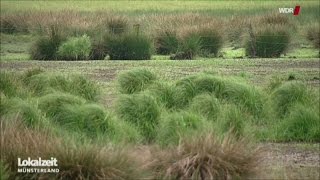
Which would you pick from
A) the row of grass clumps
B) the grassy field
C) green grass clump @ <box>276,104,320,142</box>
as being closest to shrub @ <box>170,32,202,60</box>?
the grassy field

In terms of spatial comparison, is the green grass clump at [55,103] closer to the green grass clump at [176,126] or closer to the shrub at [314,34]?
the green grass clump at [176,126]

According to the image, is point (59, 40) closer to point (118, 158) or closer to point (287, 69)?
point (287, 69)

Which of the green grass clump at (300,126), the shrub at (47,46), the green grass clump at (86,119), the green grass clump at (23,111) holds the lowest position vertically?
the shrub at (47,46)

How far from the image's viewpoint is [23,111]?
6.60m

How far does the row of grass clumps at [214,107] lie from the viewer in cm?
663

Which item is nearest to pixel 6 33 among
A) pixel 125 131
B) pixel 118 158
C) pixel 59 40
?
pixel 59 40

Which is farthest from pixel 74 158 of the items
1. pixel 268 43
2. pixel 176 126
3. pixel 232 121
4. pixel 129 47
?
pixel 268 43

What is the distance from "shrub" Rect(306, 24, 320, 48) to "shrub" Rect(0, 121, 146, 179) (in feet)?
27.8

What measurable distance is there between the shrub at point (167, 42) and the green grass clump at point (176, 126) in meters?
7.30

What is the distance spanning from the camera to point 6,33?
11641 mm

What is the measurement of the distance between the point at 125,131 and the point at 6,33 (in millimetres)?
5430

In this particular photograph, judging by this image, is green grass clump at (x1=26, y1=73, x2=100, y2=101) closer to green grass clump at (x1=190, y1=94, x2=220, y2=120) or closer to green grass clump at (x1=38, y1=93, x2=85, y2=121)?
green grass clump at (x1=38, y1=93, x2=85, y2=121)

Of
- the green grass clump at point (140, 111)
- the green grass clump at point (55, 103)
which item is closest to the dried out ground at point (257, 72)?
the green grass clump at point (140, 111)

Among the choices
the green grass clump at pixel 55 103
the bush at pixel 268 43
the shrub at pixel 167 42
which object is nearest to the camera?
the green grass clump at pixel 55 103
